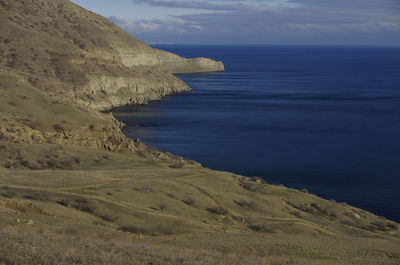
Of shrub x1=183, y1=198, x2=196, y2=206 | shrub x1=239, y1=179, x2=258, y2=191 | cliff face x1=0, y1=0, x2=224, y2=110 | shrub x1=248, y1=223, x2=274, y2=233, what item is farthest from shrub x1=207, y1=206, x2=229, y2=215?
cliff face x1=0, y1=0, x2=224, y2=110

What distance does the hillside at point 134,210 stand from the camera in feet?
63.7

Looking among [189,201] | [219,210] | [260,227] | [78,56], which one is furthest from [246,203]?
[78,56]

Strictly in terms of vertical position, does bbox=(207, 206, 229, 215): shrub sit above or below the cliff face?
below

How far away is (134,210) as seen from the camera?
28297 mm

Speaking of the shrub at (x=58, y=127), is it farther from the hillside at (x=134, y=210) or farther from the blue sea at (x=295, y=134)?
the blue sea at (x=295, y=134)

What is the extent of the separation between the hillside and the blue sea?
11.8 metres

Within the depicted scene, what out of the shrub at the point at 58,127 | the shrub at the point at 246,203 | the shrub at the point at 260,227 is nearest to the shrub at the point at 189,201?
the shrub at the point at 246,203

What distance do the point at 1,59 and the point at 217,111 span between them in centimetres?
3965

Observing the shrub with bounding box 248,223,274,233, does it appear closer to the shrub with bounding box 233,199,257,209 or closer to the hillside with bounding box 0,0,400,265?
the hillside with bounding box 0,0,400,265

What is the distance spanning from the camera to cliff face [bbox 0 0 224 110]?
103 metres

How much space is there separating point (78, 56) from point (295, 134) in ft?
167

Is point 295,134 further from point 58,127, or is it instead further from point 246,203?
point 246,203

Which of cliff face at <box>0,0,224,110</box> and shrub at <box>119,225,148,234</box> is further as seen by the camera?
cliff face at <box>0,0,224,110</box>

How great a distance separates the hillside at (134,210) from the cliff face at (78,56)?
3033 centimetres
